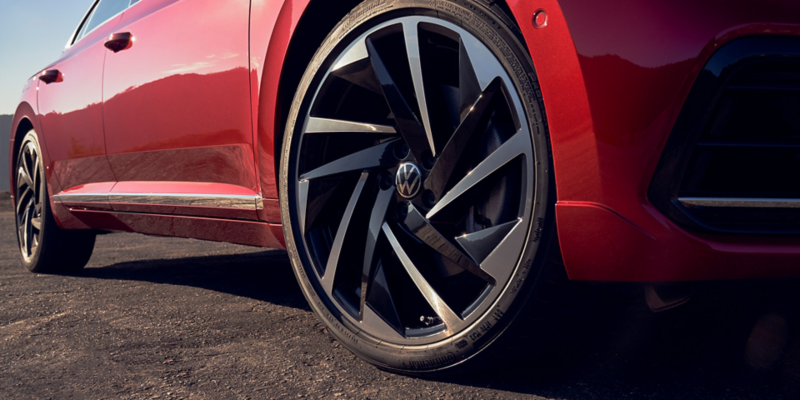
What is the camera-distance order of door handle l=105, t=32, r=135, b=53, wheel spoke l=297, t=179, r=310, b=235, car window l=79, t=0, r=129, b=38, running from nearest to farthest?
wheel spoke l=297, t=179, r=310, b=235, door handle l=105, t=32, r=135, b=53, car window l=79, t=0, r=129, b=38

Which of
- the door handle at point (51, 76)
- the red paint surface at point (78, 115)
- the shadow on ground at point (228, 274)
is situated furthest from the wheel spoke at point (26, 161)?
the shadow on ground at point (228, 274)

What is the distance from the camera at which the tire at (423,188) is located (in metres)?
1.41

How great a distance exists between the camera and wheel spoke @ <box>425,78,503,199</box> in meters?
1.48

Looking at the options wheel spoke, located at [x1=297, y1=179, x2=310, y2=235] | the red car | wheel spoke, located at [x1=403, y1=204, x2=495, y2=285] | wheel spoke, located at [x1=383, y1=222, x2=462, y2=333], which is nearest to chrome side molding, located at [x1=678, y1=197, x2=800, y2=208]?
the red car

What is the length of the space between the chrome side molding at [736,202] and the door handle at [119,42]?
95.7 inches

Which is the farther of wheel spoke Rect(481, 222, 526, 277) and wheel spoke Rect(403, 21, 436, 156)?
wheel spoke Rect(403, 21, 436, 156)

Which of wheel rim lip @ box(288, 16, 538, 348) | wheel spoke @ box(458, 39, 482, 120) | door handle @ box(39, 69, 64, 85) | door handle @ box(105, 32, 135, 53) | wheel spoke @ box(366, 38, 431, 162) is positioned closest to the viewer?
wheel rim lip @ box(288, 16, 538, 348)

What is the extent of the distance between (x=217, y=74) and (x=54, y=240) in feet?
7.28

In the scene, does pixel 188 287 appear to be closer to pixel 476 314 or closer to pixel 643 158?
pixel 476 314

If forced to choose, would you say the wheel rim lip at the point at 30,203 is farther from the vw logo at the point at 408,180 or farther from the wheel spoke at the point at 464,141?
the wheel spoke at the point at 464,141

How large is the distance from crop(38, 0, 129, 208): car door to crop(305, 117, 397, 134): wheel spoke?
160cm

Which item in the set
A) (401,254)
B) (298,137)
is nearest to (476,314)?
(401,254)

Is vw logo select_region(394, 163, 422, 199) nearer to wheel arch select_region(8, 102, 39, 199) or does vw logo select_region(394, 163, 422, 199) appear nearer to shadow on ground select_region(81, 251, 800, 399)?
shadow on ground select_region(81, 251, 800, 399)

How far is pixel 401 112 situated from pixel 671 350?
1.02 m
